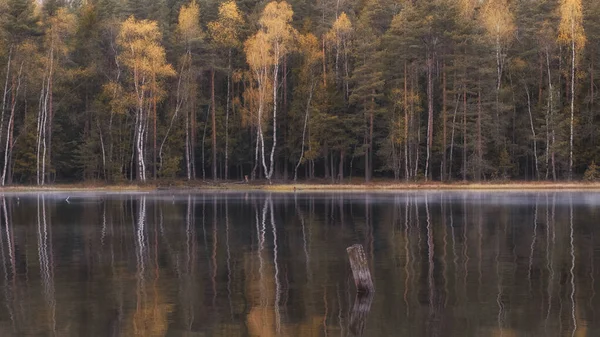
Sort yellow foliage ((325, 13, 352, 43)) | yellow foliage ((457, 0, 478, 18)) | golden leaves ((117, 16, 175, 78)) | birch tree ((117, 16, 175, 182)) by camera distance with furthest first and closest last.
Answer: yellow foliage ((457, 0, 478, 18)), yellow foliage ((325, 13, 352, 43)), birch tree ((117, 16, 175, 182)), golden leaves ((117, 16, 175, 78))

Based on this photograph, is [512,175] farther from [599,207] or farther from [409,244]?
[409,244]

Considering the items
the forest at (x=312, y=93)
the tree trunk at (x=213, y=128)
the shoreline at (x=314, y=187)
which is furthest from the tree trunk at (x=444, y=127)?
the tree trunk at (x=213, y=128)

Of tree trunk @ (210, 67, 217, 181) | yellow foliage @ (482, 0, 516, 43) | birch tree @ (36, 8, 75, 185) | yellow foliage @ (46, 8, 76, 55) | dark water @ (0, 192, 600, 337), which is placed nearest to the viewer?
dark water @ (0, 192, 600, 337)

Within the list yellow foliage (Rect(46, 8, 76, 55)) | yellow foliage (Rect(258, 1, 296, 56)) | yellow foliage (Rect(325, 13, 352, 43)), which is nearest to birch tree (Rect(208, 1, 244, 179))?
yellow foliage (Rect(258, 1, 296, 56))

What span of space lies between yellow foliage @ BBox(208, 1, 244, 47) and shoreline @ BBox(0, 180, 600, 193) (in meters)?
13.7

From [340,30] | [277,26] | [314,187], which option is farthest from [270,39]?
[314,187]

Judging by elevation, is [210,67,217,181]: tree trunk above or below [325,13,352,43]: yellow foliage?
below

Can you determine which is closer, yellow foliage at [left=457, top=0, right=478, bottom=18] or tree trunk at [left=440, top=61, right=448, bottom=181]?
tree trunk at [left=440, top=61, right=448, bottom=181]

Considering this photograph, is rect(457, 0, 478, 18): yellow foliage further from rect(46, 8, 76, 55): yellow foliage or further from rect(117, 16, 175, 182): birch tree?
rect(46, 8, 76, 55): yellow foliage

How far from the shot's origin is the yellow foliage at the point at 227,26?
250ft

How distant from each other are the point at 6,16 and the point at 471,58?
41.4 meters

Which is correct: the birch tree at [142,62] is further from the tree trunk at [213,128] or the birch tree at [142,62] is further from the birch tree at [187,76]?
the tree trunk at [213,128]

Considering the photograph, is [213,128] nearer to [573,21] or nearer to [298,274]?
[573,21]

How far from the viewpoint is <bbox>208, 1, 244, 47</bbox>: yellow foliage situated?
3002 inches
